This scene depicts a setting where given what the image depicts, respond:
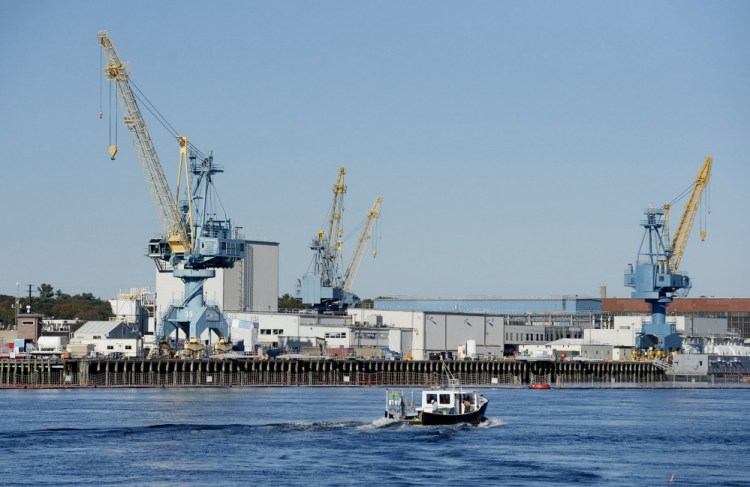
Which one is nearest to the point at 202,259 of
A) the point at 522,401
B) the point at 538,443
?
the point at 522,401

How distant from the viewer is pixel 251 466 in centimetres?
7012

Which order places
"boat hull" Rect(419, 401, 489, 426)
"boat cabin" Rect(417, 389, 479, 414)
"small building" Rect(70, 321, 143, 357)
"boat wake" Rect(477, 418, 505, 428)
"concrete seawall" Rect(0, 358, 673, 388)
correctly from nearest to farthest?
"boat hull" Rect(419, 401, 489, 426)
"boat cabin" Rect(417, 389, 479, 414)
"boat wake" Rect(477, 418, 505, 428)
"concrete seawall" Rect(0, 358, 673, 388)
"small building" Rect(70, 321, 143, 357)

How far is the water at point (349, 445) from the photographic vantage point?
6700 centimetres

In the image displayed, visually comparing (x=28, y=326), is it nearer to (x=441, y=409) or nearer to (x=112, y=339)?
(x=112, y=339)

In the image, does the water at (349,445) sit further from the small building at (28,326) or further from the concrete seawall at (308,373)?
the small building at (28,326)

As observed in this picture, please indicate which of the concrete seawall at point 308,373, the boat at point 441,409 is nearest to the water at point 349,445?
the boat at point 441,409

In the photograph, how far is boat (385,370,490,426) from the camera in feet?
291

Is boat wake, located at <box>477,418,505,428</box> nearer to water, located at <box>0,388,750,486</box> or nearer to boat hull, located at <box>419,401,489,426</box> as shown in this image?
water, located at <box>0,388,750,486</box>

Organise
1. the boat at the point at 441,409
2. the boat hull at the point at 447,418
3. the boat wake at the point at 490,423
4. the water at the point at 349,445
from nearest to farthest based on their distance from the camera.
Result: the water at the point at 349,445
the boat hull at the point at 447,418
the boat at the point at 441,409
the boat wake at the point at 490,423

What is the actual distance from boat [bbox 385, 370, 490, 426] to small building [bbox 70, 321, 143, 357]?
268 ft

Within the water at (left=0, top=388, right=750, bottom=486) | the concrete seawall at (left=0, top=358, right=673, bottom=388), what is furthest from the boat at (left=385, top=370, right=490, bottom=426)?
the concrete seawall at (left=0, top=358, right=673, bottom=388)

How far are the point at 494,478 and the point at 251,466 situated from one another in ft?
42.2

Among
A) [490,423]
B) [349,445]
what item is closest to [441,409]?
[490,423]

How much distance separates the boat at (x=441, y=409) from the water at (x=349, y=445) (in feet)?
3.23
